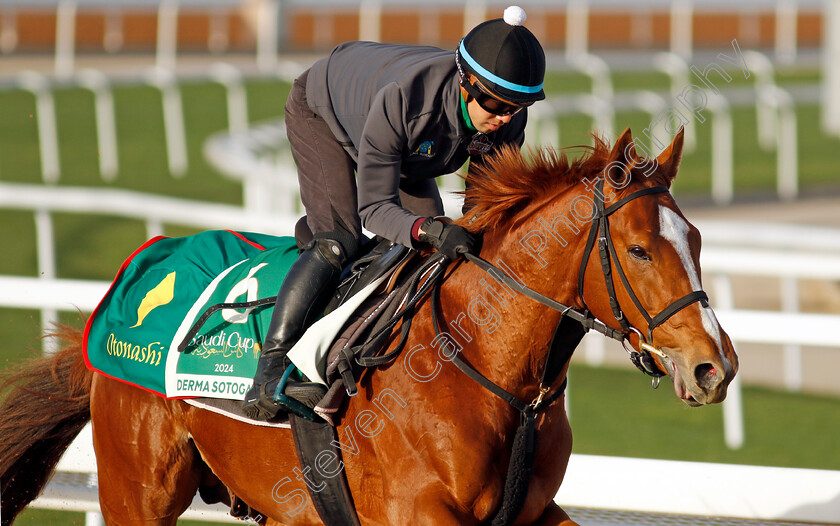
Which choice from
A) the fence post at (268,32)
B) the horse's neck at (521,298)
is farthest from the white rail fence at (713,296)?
the fence post at (268,32)

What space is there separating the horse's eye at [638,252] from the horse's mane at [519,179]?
0.32m

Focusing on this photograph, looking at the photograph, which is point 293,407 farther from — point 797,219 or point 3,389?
point 797,219

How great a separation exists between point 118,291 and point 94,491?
80 cm

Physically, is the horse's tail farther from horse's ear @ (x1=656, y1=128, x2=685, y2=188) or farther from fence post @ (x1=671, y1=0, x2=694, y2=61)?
fence post @ (x1=671, y1=0, x2=694, y2=61)

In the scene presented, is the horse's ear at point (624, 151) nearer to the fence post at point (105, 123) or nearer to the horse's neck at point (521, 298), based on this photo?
the horse's neck at point (521, 298)

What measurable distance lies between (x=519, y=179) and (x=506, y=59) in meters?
0.33

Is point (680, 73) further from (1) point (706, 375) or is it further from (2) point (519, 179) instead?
(1) point (706, 375)

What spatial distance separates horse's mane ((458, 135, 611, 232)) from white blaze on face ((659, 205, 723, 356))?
30 cm

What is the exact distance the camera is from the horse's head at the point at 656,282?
246 cm

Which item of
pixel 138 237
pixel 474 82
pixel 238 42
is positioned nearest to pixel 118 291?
pixel 474 82

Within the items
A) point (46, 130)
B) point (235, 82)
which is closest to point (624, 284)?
point (46, 130)

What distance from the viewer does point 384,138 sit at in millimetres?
2986

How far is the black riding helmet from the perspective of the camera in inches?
114

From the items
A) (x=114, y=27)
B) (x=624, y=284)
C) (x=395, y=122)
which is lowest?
(x=624, y=284)
